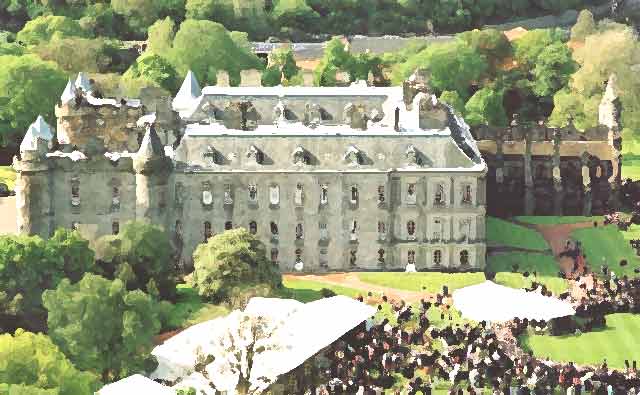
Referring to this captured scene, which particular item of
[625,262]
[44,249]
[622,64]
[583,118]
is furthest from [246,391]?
[622,64]

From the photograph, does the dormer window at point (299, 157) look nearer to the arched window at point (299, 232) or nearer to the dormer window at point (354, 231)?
the arched window at point (299, 232)

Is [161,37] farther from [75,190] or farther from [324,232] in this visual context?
[324,232]

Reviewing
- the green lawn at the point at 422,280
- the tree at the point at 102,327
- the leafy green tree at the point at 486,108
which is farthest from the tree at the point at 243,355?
the leafy green tree at the point at 486,108

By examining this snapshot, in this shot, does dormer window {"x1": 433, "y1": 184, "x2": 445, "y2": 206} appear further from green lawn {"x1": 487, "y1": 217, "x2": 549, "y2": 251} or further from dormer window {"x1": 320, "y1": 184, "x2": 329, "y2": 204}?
green lawn {"x1": 487, "y1": 217, "x2": 549, "y2": 251}

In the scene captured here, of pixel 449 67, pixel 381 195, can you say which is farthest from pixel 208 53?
pixel 381 195

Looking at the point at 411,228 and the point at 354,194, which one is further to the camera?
the point at 411,228

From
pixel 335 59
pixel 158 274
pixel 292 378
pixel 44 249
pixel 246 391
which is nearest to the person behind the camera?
pixel 246 391

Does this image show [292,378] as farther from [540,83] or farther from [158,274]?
[540,83]
